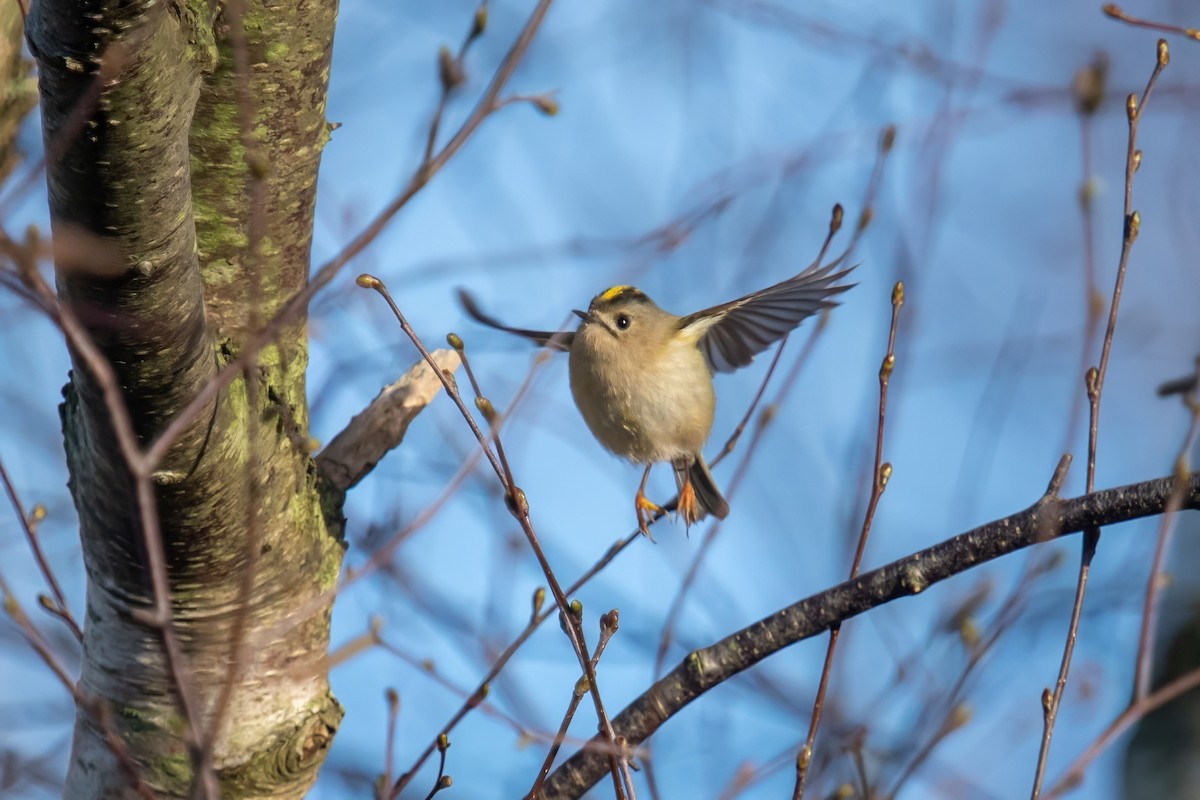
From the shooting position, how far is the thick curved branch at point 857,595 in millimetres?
1604

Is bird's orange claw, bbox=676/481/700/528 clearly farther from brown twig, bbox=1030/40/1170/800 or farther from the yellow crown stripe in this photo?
brown twig, bbox=1030/40/1170/800

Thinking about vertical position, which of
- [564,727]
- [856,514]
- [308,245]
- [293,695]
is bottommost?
[564,727]

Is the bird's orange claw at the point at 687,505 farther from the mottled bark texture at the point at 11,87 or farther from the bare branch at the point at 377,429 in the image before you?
the mottled bark texture at the point at 11,87

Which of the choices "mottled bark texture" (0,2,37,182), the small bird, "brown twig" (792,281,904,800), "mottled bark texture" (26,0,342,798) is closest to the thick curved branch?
"brown twig" (792,281,904,800)

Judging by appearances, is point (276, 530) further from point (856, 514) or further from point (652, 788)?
point (856, 514)

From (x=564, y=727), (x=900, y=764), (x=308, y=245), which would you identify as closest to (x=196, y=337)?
(x=308, y=245)

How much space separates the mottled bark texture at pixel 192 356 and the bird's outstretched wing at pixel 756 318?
1.33m

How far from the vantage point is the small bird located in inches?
132

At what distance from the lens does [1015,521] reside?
1.66 m

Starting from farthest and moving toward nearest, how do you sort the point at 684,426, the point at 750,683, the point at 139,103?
the point at 684,426 < the point at 750,683 < the point at 139,103

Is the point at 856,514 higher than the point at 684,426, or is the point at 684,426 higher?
the point at 684,426

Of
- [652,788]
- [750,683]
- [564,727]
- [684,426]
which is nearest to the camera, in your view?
[564,727]

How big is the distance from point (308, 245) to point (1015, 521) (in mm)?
1402

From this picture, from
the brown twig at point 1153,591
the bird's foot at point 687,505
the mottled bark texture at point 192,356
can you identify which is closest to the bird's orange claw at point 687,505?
the bird's foot at point 687,505
